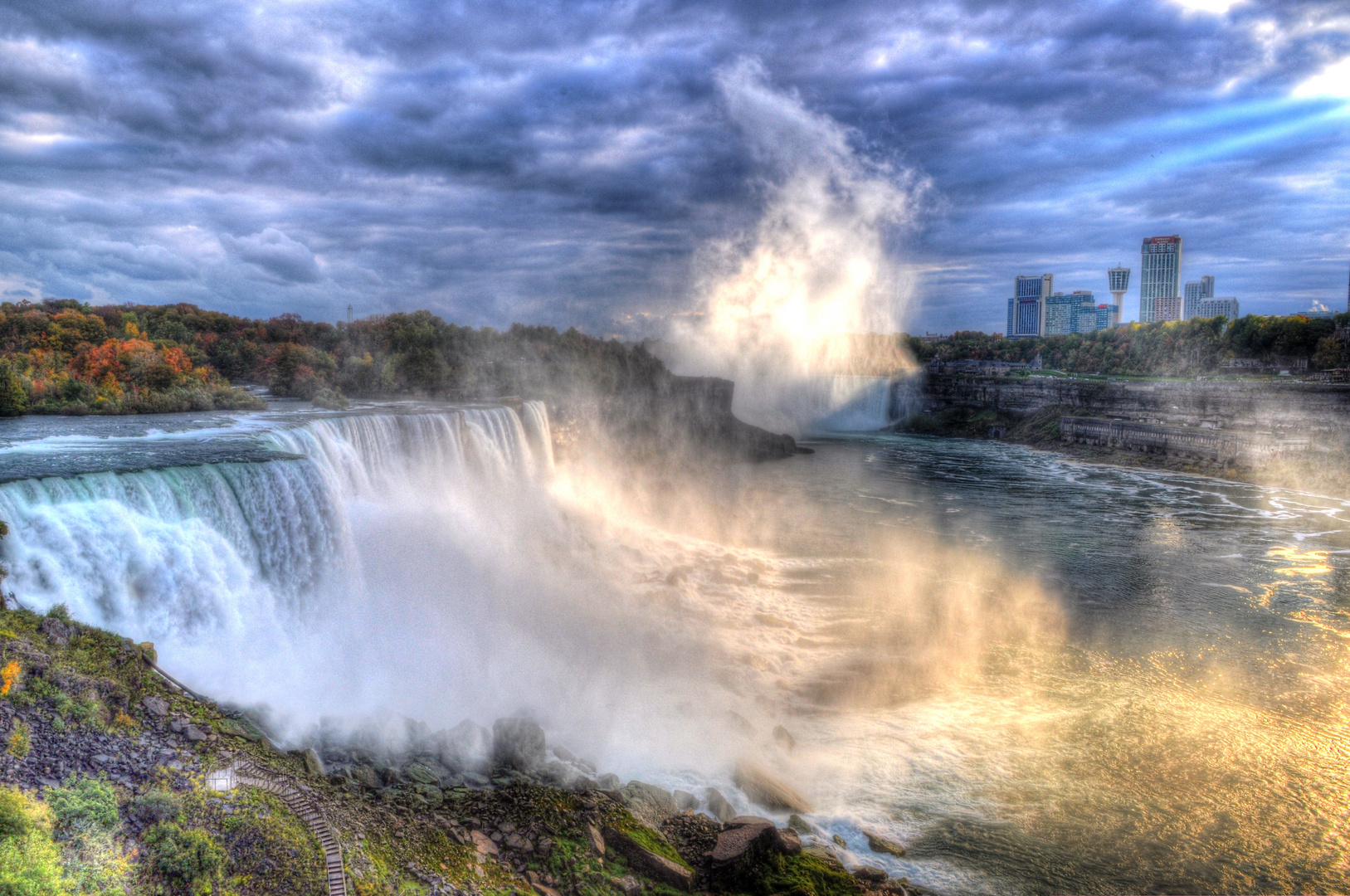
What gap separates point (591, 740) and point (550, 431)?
23214 millimetres

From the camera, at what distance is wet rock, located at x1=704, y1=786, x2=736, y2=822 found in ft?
30.1

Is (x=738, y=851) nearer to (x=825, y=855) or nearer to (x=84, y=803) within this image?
(x=825, y=855)

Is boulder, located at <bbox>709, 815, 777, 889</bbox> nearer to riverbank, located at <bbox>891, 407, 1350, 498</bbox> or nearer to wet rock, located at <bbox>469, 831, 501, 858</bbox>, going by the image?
wet rock, located at <bbox>469, 831, 501, 858</bbox>

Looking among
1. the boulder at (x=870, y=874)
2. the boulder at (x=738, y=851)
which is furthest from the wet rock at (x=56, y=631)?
the boulder at (x=870, y=874)

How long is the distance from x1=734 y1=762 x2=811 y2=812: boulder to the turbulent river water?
0.27 metres

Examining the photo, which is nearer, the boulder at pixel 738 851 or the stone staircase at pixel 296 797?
the stone staircase at pixel 296 797

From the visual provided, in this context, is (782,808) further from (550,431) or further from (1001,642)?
(550,431)

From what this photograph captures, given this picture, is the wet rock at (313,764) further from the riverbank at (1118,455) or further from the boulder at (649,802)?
the riverbank at (1118,455)

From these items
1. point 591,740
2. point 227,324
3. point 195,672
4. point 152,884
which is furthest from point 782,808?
point 227,324

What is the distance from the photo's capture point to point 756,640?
16266 millimetres

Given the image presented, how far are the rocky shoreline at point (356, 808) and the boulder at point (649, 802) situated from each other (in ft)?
0.08

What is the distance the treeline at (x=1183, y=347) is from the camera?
2724 inches

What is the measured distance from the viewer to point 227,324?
40.2m

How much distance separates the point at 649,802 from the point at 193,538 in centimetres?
817
